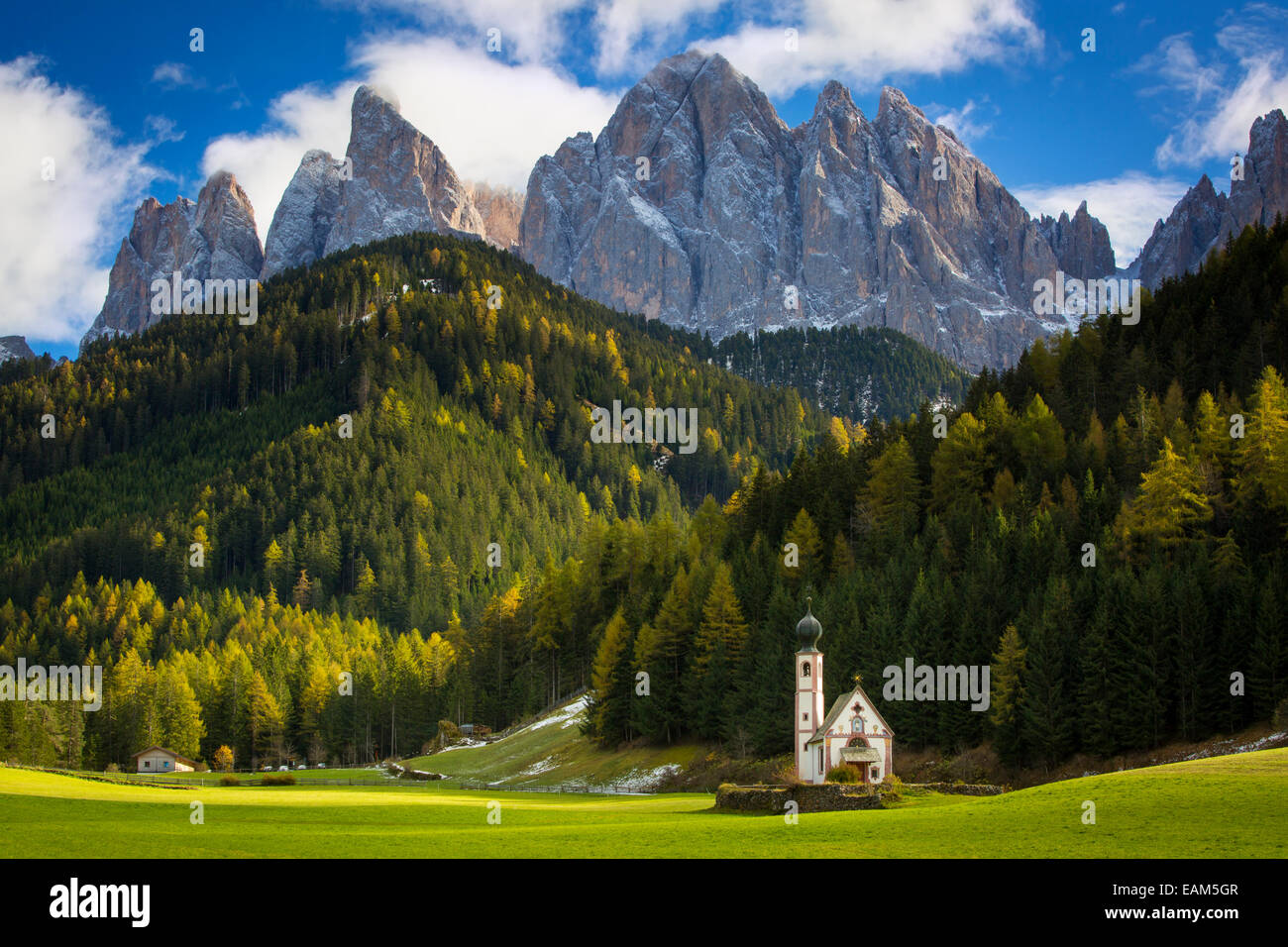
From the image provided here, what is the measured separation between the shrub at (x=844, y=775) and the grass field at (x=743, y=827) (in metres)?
11.0

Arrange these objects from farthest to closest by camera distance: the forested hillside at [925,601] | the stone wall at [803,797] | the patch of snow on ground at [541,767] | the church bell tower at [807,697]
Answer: the patch of snow on ground at [541,767]
the church bell tower at [807,697]
the forested hillside at [925,601]
the stone wall at [803,797]

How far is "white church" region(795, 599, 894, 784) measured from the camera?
6269 centimetres

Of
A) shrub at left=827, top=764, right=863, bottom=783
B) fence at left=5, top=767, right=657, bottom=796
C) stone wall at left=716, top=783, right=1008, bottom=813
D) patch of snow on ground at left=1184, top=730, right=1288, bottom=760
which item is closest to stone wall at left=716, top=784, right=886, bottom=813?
stone wall at left=716, top=783, right=1008, bottom=813

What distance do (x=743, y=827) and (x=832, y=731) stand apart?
2494cm

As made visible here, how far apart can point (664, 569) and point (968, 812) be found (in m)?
71.0

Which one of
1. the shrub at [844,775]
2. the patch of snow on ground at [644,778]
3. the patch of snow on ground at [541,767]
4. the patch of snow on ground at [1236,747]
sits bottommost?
the patch of snow on ground at [541,767]

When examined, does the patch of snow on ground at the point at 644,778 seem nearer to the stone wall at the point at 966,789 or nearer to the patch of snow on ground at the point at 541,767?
the patch of snow on ground at the point at 541,767

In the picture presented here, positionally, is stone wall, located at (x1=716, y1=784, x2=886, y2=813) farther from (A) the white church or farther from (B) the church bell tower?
(B) the church bell tower

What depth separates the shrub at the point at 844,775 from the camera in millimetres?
60250

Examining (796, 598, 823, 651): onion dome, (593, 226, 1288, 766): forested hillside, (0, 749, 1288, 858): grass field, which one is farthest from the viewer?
(796, 598, 823, 651): onion dome

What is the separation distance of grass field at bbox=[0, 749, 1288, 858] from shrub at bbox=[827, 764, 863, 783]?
36.0 ft

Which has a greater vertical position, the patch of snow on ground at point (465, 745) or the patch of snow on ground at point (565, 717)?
the patch of snow on ground at point (565, 717)

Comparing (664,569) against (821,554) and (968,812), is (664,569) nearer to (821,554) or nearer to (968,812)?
(821,554)

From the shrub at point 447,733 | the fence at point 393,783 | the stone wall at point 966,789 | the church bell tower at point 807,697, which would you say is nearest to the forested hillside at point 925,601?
the shrub at point 447,733
